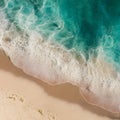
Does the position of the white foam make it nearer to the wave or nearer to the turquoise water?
the wave

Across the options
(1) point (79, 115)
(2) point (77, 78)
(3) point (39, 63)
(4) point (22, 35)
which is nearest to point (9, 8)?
(4) point (22, 35)

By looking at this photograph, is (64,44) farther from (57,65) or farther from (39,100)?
(39,100)

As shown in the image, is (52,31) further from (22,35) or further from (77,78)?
(77,78)

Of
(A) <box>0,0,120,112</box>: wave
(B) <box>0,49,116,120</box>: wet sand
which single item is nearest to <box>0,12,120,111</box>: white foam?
(A) <box>0,0,120,112</box>: wave

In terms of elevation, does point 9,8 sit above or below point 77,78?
above

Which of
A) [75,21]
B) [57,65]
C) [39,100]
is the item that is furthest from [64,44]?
[39,100]

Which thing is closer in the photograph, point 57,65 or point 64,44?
point 57,65
